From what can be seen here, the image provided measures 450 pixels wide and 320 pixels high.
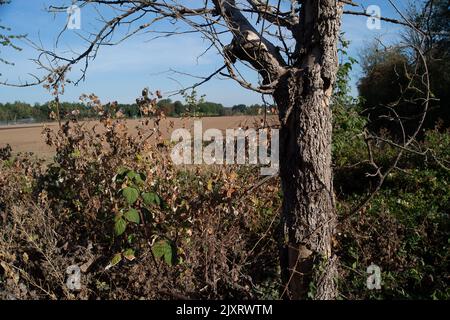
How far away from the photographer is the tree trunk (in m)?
3.18

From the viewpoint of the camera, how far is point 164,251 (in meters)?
3.21

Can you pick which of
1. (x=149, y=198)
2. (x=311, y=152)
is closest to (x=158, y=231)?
(x=149, y=198)

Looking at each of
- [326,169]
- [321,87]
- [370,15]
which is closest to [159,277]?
[326,169]

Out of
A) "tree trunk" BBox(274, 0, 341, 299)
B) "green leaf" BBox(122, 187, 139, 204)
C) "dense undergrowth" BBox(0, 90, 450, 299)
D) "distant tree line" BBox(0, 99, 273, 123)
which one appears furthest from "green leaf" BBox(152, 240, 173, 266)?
"distant tree line" BBox(0, 99, 273, 123)

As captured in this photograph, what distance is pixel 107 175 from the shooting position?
14.9 feet

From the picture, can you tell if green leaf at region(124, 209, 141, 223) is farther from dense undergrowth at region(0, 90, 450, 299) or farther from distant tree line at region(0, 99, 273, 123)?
distant tree line at region(0, 99, 273, 123)

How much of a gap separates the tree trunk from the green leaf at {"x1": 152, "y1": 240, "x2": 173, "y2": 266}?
84 cm

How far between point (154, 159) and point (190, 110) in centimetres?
203

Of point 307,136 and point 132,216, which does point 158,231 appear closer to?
point 132,216

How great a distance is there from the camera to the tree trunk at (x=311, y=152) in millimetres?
3178

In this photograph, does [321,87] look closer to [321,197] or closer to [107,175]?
[321,197]

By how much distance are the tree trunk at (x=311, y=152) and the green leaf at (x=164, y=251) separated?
2.76 feet

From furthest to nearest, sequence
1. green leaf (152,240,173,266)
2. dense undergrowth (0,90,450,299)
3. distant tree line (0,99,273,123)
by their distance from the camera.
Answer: distant tree line (0,99,273,123), dense undergrowth (0,90,450,299), green leaf (152,240,173,266)

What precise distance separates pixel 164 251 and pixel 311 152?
125 cm
